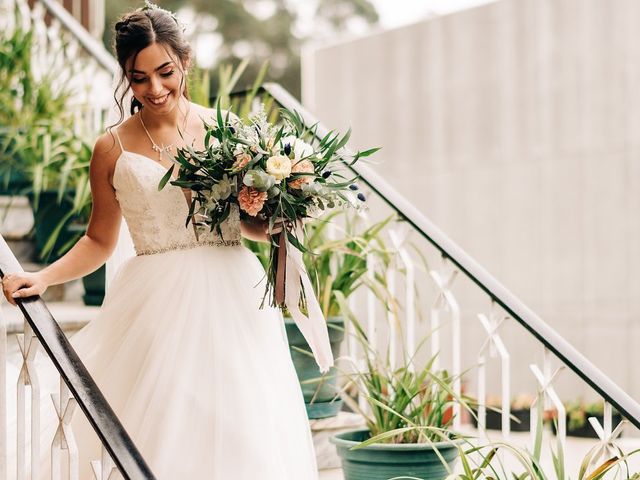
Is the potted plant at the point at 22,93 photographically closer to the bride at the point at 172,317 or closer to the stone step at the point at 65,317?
the stone step at the point at 65,317

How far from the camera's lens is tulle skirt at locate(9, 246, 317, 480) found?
229 cm

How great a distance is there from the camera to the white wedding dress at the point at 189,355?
2.30 meters

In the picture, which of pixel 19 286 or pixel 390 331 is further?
pixel 390 331

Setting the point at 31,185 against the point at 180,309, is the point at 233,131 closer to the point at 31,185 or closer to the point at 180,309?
the point at 180,309

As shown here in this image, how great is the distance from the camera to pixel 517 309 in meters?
2.97

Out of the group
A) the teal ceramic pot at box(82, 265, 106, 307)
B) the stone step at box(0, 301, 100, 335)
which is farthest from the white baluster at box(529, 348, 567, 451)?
the teal ceramic pot at box(82, 265, 106, 307)

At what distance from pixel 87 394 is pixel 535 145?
5.66 meters

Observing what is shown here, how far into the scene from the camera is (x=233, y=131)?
247 centimetres

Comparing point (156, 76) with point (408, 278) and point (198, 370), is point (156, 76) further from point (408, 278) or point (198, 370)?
point (408, 278)

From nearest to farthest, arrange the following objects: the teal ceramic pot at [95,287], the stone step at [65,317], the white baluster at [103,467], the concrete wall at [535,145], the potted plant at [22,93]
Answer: the white baluster at [103,467], the stone step at [65,317], the teal ceramic pot at [95,287], the potted plant at [22,93], the concrete wall at [535,145]

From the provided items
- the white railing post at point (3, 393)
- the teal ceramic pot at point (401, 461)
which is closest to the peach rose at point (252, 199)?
the white railing post at point (3, 393)

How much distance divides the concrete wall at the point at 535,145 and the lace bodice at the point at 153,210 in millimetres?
4667

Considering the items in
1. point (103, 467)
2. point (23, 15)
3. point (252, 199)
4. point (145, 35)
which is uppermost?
point (23, 15)

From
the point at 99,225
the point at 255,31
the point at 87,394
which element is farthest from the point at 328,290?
the point at 255,31
